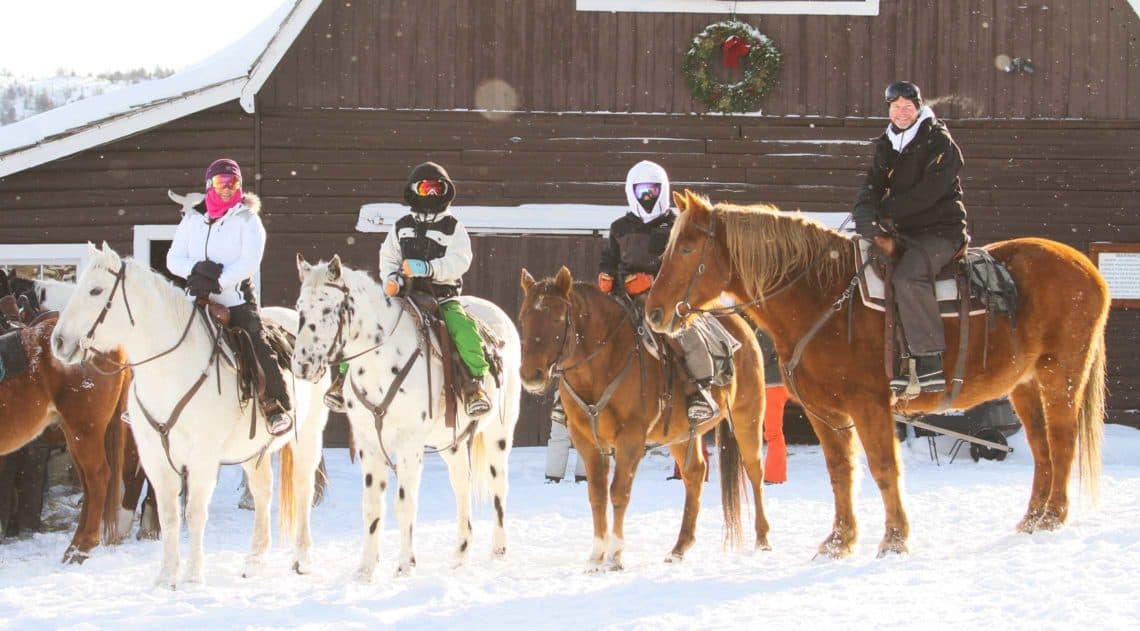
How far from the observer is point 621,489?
7410mm

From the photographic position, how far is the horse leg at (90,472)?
8.43m

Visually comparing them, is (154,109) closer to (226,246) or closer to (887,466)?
(226,246)

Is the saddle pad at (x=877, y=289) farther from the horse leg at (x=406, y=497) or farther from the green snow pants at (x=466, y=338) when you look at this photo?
the horse leg at (x=406, y=497)

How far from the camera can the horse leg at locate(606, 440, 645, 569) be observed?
7.34 meters

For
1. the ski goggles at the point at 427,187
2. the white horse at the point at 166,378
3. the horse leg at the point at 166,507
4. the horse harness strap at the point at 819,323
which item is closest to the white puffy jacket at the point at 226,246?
the white horse at the point at 166,378

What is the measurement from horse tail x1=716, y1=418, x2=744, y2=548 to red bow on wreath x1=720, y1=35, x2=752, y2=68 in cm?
681

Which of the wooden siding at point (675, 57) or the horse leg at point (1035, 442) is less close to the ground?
the wooden siding at point (675, 57)

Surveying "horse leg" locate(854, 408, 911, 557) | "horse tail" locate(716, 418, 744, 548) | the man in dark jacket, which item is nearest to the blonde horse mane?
the man in dark jacket

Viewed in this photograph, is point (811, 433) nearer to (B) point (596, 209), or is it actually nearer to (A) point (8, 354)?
(B) point (596, 209)

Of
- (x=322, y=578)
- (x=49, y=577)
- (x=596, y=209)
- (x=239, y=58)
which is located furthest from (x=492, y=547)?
(x=239, y=58)

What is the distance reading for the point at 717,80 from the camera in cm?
1433

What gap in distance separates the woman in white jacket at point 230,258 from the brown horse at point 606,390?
5.19 ft

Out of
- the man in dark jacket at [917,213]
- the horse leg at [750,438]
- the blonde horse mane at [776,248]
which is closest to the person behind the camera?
the man in dark jacket at [917,213]

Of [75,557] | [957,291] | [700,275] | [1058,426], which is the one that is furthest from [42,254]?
[1058,426]
